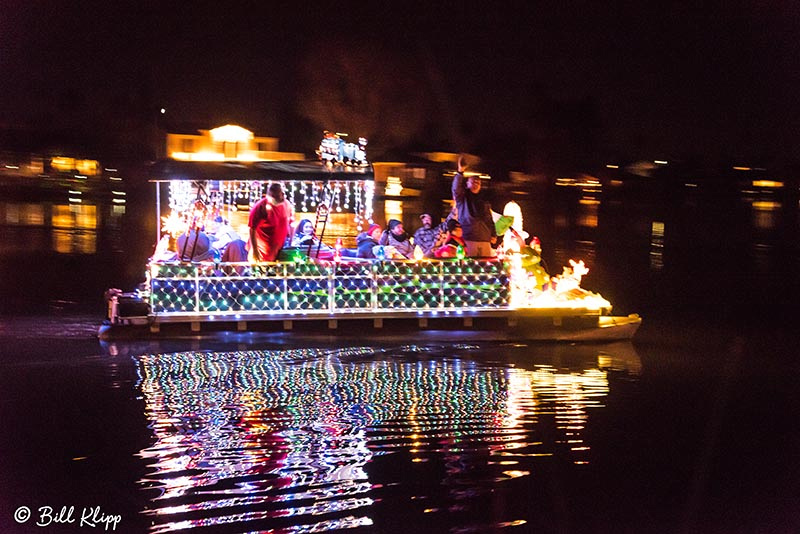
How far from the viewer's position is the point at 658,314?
21641 millimetres

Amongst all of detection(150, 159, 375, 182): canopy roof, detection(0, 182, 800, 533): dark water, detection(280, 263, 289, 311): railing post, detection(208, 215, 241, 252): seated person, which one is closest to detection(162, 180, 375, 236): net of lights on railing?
detection(150, 159, 375, 182): canopy roof

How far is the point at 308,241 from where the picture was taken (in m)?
16.7

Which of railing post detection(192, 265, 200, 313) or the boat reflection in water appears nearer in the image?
the boat reflection in water

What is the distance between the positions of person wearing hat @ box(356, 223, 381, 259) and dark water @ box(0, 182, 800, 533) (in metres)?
2.00

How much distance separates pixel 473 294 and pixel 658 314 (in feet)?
24.9

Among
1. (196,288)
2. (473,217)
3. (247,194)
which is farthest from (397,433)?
(247,194)

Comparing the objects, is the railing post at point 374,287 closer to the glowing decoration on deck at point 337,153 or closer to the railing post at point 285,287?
the railing post at point 285,287

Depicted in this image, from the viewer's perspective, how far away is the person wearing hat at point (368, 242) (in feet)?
53.6

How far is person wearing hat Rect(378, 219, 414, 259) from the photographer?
55.1 ft

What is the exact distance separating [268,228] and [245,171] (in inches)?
43.9

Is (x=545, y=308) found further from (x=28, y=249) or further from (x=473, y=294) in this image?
(x=28, y=249)

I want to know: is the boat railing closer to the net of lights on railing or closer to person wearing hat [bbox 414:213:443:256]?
person wearing hat [bbox 414:213:443:256]

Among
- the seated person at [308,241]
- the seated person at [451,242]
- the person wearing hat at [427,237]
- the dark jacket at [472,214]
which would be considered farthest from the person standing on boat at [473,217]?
the seated person at [308,241]

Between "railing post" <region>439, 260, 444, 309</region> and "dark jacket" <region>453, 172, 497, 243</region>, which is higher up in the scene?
"dark jacket" <region>453, 172, 497, 243</region>
